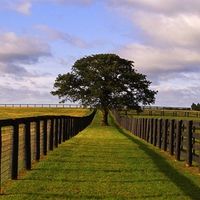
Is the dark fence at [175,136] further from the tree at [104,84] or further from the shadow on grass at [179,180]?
the tree at [104,84]

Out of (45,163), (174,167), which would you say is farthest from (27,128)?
(174,167)

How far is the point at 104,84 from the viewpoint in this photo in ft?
173

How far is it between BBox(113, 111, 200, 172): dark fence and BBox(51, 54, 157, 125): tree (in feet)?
90.2

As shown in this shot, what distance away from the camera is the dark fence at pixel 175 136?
483 inches

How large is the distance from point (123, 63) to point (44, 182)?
4652 centimetres

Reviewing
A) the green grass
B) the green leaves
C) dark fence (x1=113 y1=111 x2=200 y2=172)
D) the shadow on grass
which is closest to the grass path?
the shadow on grass

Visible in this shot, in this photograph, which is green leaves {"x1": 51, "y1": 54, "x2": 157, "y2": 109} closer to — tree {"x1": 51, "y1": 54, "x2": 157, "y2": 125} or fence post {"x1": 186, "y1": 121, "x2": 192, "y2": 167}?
tree {"x1": 51, "y1": 54, "x2": 157, "y2": 125}

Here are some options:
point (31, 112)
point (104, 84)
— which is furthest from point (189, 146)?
point (31, 112)

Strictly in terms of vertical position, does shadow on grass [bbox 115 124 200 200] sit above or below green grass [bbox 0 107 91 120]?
below

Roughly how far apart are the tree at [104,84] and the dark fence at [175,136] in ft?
90.2

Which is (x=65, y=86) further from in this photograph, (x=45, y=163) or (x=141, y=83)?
(x=45, y=163)

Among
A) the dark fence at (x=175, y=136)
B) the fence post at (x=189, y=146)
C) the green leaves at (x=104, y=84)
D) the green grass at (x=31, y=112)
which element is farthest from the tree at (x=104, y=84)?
the fence post at (x=189, y=146)

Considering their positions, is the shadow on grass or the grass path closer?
the grass path

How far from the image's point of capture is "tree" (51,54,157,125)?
52.5 metres
